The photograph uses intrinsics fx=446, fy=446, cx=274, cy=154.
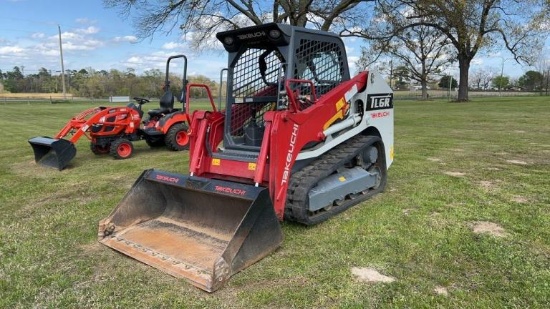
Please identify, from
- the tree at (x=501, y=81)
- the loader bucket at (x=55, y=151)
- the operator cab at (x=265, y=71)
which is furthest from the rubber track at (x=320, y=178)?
the tree at (x=501, y=81)

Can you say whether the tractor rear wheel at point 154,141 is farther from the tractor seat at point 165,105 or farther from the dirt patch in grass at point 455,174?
the dirt patch in grass at point 455,174

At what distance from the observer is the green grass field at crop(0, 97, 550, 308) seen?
316cm

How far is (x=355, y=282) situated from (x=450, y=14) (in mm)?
14237

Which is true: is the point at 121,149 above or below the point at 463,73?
below

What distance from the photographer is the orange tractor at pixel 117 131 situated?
8391 millimetres

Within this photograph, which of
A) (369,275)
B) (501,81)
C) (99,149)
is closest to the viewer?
(369,275)

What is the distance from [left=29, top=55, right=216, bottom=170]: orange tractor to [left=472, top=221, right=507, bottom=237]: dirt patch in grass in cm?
493

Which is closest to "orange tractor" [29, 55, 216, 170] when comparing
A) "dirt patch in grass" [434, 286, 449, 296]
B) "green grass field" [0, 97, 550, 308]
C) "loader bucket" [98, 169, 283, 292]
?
"green grass field" [0, 97, 550, 308]

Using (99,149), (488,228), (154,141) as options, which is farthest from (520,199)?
(99,149)

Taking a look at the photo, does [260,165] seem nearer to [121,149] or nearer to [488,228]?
[488,228]

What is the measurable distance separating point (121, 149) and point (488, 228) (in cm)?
725

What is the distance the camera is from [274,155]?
4.24 meters

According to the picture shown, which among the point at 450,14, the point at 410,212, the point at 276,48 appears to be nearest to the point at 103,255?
the point at 276,48

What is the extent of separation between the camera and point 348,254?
3857mm
